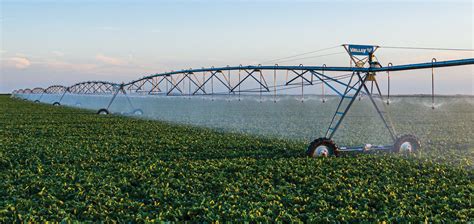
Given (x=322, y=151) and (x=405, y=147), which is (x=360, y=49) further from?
(x=405, y=147)

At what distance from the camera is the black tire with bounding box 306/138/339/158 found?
20016mm

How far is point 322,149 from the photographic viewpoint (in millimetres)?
20172

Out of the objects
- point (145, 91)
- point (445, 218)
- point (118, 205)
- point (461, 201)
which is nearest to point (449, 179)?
point (461, 201)

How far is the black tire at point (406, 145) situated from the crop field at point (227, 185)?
88cm

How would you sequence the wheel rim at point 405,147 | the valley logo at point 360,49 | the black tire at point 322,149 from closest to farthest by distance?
the black tire at point 322,149
the valley logo at point 360,49
the wheel rim at point 405,147

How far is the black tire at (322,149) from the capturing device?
65.7 feet

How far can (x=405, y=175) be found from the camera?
16.6 metres

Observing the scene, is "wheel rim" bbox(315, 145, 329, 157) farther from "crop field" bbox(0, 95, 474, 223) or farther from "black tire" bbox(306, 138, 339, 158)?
"crop field" bbox(0, 95, 474, 223)

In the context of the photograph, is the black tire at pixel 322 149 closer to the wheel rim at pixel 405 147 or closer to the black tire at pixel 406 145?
the black tire at pixel 406 145

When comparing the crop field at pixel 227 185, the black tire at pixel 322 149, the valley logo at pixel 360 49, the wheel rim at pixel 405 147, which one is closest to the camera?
the crop field at pixel 227 185

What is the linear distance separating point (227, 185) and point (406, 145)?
41.6 feet

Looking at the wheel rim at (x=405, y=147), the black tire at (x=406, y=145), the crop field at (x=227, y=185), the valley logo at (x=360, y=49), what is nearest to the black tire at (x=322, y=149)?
the crop field at (x=227, y=185)

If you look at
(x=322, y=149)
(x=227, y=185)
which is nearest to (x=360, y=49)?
(x=322, y=149)

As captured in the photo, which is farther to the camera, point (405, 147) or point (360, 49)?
point (405, 147)
